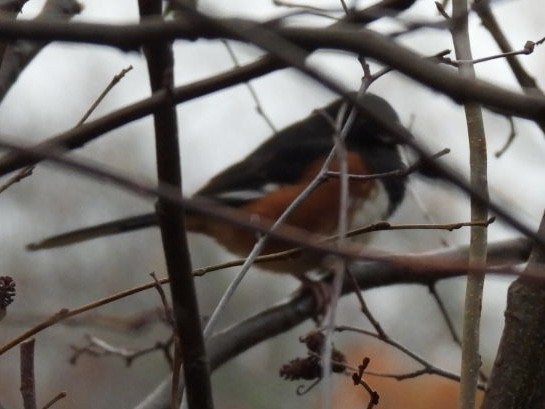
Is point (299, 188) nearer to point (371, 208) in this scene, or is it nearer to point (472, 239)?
point (371, 208)

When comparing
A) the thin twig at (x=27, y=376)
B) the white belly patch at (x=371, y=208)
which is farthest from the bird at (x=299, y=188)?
the thin twig at (x=27, y=376)

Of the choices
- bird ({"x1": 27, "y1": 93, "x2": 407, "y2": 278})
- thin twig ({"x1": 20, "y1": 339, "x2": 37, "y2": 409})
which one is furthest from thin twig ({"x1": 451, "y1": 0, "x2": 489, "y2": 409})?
bird ({"x1": 27, "y1": 93, "x2": 407, "y2": 278})

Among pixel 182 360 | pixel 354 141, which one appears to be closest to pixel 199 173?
pixel 354 141

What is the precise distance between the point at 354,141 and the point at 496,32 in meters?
1.92

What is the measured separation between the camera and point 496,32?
1.53 m

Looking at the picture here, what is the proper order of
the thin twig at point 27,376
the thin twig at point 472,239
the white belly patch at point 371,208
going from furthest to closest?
the white belly patch at point 371,208 < the thin twig at point 472,239 < the thin twig at point 27,376

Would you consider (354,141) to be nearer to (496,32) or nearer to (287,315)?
(287,315)

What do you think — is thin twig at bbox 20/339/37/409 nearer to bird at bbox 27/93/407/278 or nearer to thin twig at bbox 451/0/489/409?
thin twig at bbox 451/0/489/409

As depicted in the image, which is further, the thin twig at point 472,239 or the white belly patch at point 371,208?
the white belly patch at point 371,208

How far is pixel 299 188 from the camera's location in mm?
3180

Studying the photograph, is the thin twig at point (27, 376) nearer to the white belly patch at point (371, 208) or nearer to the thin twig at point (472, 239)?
the thin twig at point (472, 239)

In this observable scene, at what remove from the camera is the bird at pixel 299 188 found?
3037mm

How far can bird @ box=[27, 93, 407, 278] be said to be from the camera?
3.04m

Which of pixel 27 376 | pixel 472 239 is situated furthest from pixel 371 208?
pixel 27 376
